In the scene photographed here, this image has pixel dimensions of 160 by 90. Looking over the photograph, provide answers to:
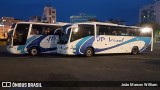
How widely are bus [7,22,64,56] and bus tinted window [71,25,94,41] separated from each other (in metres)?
2.36

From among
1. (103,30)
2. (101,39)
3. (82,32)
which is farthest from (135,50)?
(82,32)

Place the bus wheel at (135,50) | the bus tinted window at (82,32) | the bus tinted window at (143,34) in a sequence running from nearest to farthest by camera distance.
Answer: the bus tinted window at (82,32) < the bus wheel at (135,50) < the bus tinted window at (143,34)

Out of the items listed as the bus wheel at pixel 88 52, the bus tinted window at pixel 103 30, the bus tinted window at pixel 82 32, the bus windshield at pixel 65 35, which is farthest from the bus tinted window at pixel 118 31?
the bus windshield at pixel 65 35

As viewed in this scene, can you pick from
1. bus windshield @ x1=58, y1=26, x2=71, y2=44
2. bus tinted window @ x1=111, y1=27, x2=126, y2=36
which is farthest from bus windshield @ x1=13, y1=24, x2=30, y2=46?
bus tinted window @ x1=111, y1=27, x2=126, y2=36

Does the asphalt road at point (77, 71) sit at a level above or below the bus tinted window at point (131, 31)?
below

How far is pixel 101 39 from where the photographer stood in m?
23.5

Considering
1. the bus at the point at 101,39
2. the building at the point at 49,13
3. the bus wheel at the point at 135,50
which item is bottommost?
the bus wheel at the point at 135,50

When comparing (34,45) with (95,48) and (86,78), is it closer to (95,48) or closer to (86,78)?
(95,48)

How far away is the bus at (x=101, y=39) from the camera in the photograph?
71.5 ft

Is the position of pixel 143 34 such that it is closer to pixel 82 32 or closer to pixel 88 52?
pixel 88 52

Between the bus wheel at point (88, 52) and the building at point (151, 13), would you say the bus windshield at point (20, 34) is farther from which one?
the building at point (151, 13)

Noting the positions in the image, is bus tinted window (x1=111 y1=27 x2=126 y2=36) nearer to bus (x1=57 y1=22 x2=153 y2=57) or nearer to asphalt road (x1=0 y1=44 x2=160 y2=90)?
bus (x1=57 y1=22 x2=153 y2=57)

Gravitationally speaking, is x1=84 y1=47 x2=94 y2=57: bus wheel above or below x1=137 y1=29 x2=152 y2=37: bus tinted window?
below

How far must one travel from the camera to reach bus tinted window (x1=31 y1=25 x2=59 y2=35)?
78.4ft
